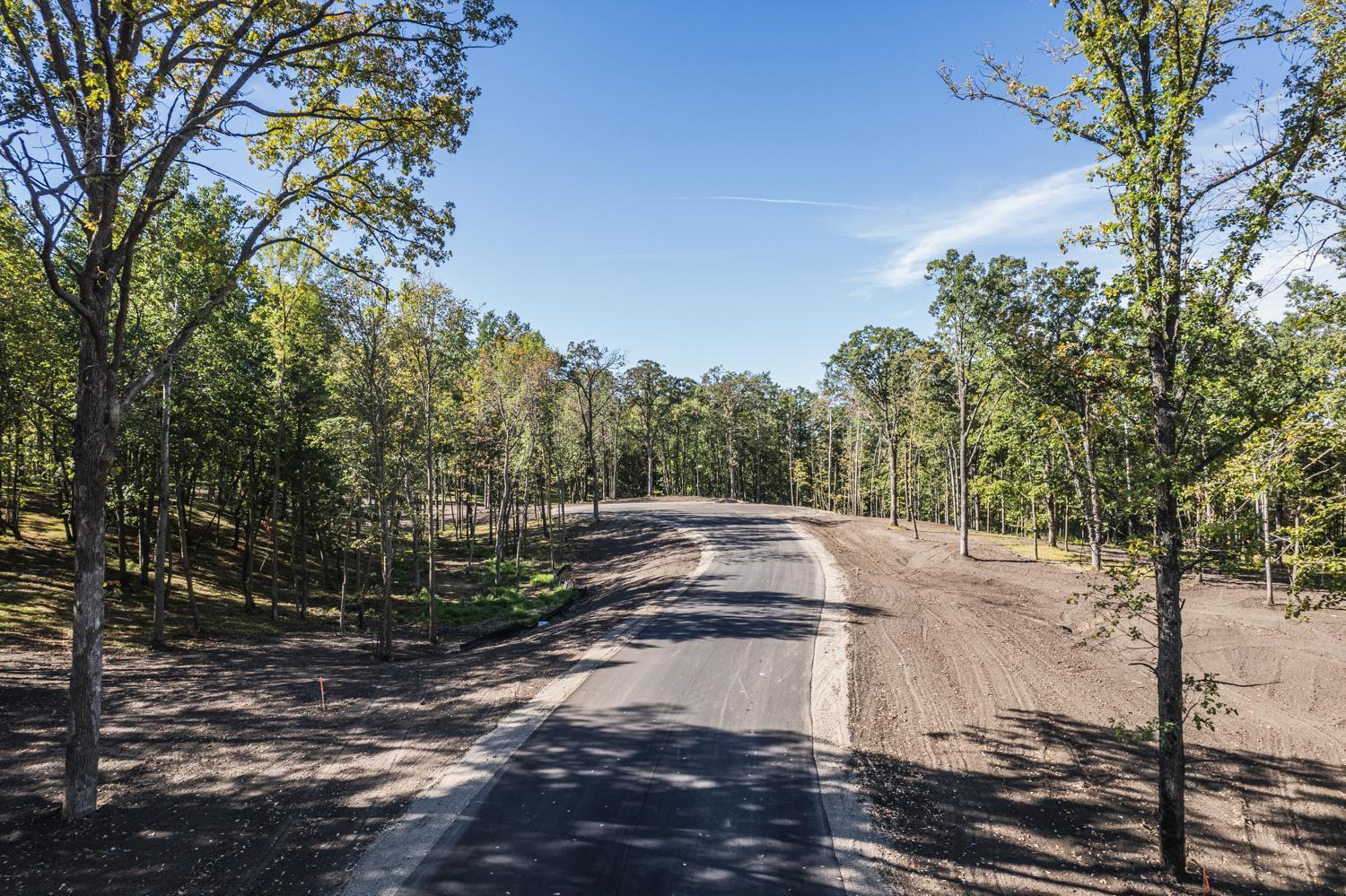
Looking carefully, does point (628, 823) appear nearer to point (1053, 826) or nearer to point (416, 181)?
point (1053, 826)

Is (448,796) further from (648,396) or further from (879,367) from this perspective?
(648,396)

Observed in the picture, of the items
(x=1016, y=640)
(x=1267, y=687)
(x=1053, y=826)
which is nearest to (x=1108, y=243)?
(x=1053, y=826)

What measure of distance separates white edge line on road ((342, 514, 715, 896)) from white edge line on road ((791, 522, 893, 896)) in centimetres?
503

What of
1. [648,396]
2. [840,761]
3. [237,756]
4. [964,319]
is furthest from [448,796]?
[648,396]

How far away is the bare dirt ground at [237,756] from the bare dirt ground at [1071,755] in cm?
721

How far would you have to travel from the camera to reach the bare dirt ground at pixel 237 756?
675 cm

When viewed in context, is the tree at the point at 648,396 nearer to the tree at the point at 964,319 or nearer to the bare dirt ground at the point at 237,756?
the tree at the point at 964,319

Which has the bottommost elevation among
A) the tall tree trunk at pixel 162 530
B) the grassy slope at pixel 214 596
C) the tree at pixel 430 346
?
the grassy slope at pixel 214 596

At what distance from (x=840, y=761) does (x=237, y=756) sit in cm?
987

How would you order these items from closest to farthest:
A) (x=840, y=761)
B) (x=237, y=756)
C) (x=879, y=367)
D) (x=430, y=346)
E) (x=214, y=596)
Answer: (x=237, y=756)
(x=840, y=761)
(x=430, y=346)
(x=214, y=596)
(x=879, y=367)

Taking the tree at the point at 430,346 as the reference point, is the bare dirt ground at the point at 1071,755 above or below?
below

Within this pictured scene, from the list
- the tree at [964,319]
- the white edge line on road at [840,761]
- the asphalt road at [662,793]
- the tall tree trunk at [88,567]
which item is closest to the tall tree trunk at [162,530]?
the tall tree trunk at [88,567]

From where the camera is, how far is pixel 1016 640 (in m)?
16.0

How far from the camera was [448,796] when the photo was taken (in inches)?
327
